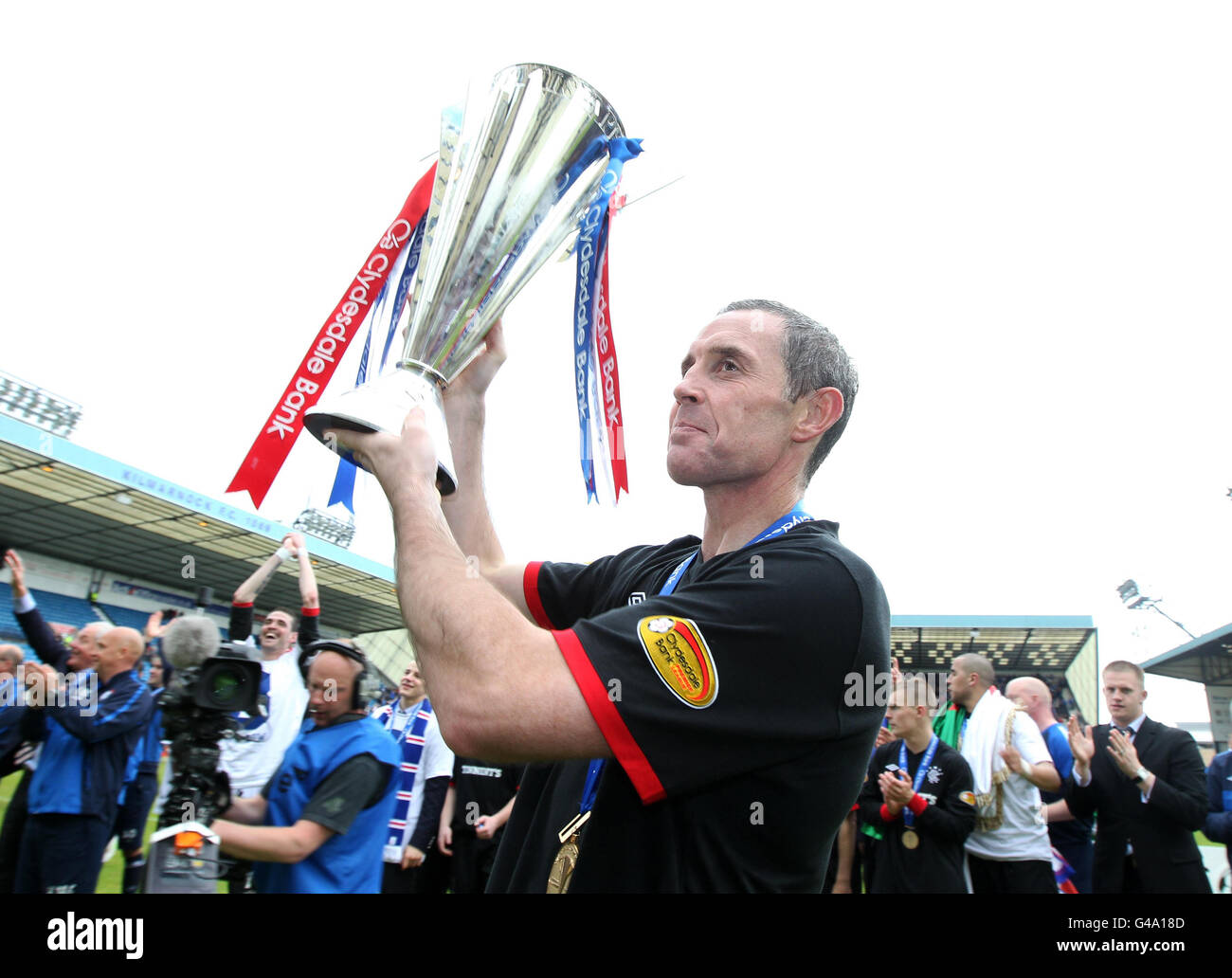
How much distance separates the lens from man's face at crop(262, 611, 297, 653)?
21.0 ft

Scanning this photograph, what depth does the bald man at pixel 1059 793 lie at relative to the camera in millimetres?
6863

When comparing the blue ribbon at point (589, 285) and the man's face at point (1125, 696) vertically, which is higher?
the blue ribbon at point (589, 285)

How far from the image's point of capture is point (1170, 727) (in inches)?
240

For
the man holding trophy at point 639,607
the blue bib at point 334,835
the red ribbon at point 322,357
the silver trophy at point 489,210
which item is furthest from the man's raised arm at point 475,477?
the blue bib at point 334,835

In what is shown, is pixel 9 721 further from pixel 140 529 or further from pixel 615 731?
pixel 140 529

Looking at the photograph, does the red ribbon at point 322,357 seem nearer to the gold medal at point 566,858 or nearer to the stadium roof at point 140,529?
the gold medal at point 566,858

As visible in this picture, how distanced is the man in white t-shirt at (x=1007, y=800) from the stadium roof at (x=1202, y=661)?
85.2 feet

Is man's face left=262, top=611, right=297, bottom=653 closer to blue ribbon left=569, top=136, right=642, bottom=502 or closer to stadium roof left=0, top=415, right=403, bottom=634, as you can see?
blue ribbon left=569, top=136, right=642, bottom=502

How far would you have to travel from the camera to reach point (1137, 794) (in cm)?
585
